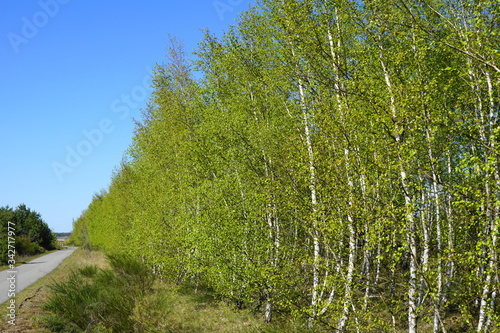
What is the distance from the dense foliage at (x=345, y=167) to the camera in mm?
7070

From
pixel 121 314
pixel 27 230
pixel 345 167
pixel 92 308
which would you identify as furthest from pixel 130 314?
pixel 27 230

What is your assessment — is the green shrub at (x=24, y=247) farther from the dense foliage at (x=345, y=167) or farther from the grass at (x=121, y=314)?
the grass at (x=121, y=314)

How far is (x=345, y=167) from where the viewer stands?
906 centimetres

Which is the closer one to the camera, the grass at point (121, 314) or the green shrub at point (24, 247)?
the grass at point (121, 314)

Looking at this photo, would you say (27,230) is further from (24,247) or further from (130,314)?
(130,314)

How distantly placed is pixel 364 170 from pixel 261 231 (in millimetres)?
5846

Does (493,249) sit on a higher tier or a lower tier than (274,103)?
lower

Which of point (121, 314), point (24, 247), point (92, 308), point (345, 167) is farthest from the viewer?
point (24, 247)

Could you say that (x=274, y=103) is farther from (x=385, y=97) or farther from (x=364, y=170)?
(x=364, y=170)

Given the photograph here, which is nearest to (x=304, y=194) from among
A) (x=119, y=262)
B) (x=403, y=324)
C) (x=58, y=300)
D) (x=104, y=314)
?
(x=403, y=324)

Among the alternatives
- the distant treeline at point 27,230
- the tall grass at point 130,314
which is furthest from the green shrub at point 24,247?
the tall grass at point 130,314

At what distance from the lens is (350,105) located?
348 inches

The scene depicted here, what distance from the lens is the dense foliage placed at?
7070 millimetres

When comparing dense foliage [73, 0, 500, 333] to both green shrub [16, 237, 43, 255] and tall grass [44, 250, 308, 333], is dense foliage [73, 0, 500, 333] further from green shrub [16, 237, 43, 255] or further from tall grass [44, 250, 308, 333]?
green shrub [16, 237, 43, 255]
